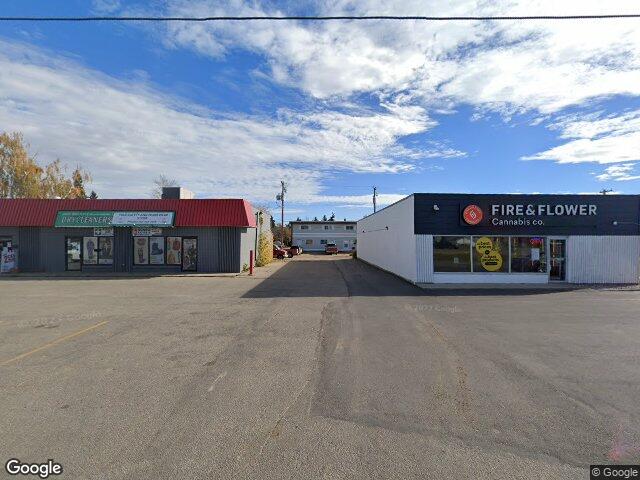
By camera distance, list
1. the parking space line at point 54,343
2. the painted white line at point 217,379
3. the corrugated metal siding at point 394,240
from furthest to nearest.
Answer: the corrugated metal siding at point 394,240
the parking space line at point 54,343
the painted white line at point 217,379

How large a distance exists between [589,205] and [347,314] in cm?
1652

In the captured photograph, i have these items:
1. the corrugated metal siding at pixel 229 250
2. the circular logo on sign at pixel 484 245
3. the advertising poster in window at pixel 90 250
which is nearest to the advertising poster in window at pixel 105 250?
the advertising poster in window at pixel 90 250

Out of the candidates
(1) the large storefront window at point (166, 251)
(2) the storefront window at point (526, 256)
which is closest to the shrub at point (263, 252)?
(1) the large storefront window at point (166, 251)

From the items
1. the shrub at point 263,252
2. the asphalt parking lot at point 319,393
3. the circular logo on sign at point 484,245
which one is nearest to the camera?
the asphalt parking lot at point 319,393

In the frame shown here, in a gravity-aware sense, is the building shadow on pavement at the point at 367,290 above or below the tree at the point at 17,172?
below

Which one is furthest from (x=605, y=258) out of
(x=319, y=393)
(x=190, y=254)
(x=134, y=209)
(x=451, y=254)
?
(x=134, y=209)

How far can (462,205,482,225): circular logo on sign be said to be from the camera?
2003cm

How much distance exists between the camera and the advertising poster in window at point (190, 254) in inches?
991

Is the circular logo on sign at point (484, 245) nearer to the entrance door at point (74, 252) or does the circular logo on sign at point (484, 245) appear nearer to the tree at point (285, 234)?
the entrance door at point (74, 252)

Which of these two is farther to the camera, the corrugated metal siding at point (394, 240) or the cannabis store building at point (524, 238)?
the corrugated metal siding at point (394, 240)

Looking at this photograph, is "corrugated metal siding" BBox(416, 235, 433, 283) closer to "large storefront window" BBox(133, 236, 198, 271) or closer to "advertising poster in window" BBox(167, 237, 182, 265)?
"large storefront window" BBox(133, 236, 198, 271)

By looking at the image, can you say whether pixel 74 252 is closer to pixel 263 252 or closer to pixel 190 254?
pixel 190 254

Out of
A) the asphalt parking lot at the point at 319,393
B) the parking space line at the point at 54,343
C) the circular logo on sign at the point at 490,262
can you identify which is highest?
the circular logo on sign at the point at 490,262

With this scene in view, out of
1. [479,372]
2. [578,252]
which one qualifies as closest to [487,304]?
[479,372]
